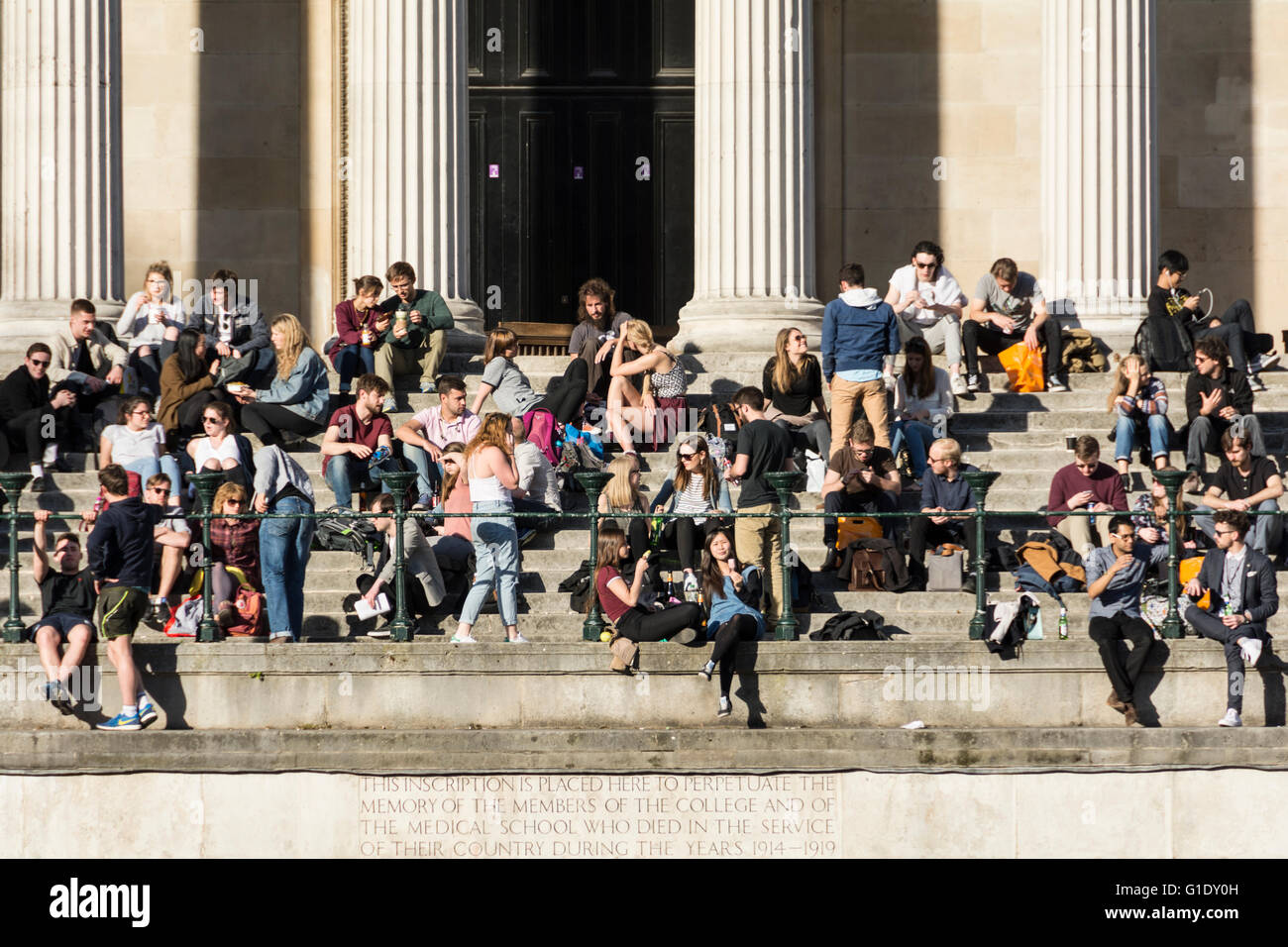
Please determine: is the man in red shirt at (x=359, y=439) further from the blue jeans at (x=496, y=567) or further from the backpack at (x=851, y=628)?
the backpack at (x=851, y=628)

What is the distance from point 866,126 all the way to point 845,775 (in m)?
13.5

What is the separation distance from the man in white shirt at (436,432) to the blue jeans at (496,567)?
1.92 m

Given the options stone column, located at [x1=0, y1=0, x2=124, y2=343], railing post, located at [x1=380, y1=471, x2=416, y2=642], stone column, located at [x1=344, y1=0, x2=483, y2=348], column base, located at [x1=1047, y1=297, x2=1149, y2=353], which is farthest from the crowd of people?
stone column, located at [x1=344, y1=0, x2=483, y2=348]

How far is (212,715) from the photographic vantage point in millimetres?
15711

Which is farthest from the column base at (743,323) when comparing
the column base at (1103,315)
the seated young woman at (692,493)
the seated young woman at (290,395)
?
the seated young woman at (692,493)

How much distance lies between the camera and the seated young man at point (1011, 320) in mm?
21641

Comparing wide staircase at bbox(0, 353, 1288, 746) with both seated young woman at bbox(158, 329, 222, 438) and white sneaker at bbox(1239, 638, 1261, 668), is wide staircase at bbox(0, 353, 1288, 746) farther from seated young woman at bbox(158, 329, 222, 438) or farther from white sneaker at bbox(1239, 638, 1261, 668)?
seated young woman at bbox(158, 329, 222, 438)

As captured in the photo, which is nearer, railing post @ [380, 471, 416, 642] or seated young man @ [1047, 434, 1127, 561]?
railing post @ [380, 471, 416, 642]

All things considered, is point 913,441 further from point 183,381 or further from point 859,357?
point 183,381

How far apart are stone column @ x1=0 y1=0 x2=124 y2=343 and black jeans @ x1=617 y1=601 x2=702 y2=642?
9.18 meters

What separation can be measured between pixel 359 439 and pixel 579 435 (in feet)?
6.48

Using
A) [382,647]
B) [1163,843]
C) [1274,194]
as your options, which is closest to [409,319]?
[382,647]

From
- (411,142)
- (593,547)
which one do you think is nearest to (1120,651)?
(593,547)

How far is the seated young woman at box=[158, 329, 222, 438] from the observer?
754 inches
